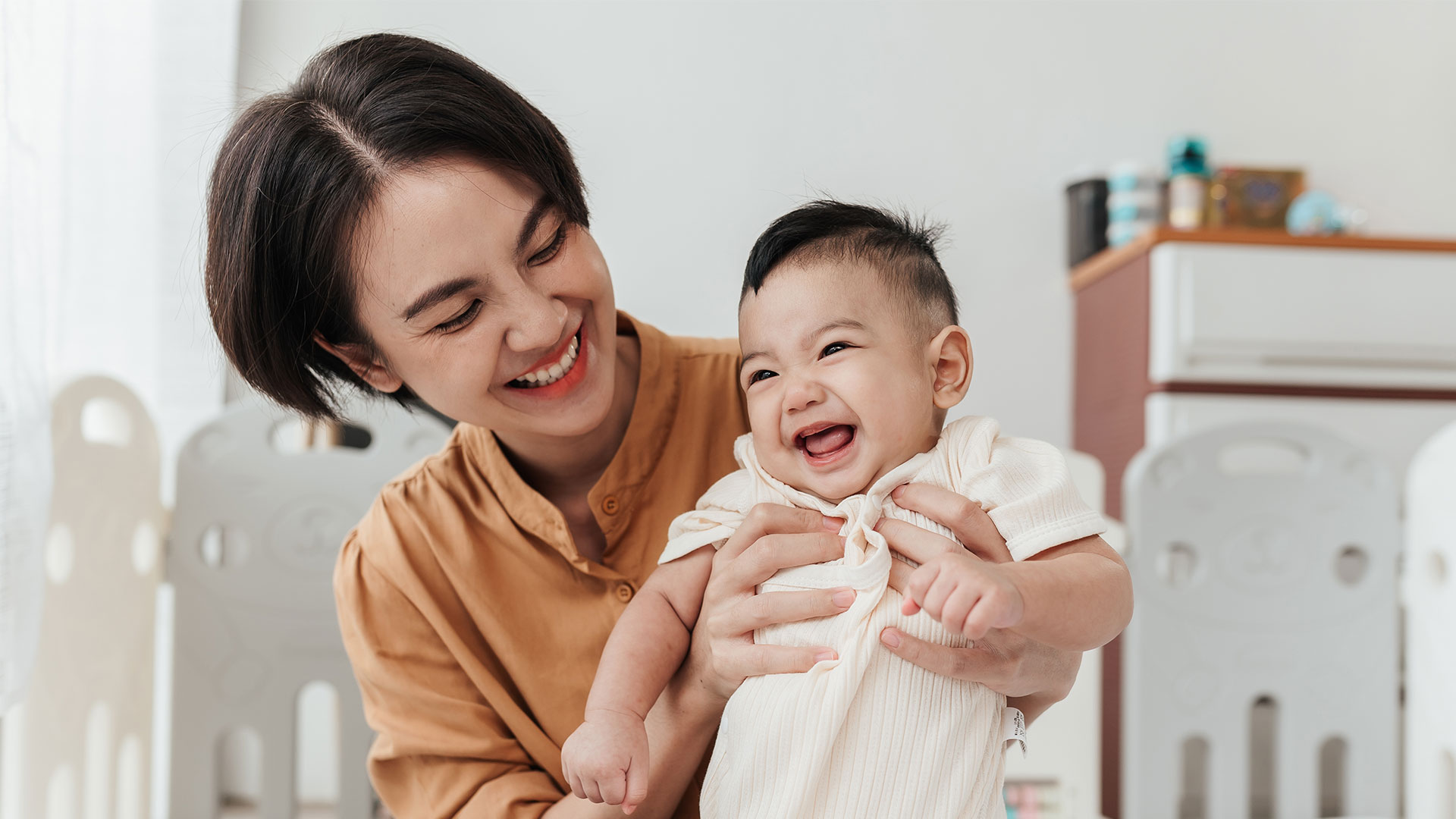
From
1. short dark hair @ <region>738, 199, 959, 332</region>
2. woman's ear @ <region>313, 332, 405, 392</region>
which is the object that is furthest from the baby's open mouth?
woman's ear @ <region>313, 332, 405, 392</region>

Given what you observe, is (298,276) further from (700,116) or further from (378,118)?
(700,116)

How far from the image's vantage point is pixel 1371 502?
1.85 metres

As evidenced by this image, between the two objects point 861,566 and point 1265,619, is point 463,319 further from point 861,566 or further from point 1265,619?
point 1265,619

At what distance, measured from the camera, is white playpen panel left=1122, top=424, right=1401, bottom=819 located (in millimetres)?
1847

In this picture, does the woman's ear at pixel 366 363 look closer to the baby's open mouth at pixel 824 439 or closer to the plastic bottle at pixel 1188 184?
the baby's open mouth at pixel 824 439

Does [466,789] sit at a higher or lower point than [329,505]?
lower

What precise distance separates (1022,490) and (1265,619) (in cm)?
130

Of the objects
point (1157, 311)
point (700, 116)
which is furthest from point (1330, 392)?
point (700, 116)

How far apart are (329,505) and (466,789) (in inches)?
33.6

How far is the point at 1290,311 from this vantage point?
240cm

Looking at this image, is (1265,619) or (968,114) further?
(968,114)

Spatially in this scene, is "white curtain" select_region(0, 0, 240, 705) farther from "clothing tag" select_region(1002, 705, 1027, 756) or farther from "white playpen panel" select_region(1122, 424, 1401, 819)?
"white playpen panel" select_region(1122, 424, 1401, 819)

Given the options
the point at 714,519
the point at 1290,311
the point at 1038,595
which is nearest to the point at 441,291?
the point at 714,519

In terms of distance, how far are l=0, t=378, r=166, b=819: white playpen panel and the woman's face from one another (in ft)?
2.48
